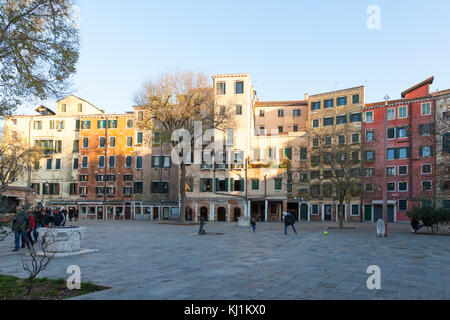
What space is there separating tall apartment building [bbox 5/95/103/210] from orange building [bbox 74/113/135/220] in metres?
2.14

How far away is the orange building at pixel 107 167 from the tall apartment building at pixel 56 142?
214 centimetres

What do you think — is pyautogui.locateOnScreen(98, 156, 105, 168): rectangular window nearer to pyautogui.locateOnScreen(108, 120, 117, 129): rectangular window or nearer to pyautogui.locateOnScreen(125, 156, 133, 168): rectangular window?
pyautogui.locateOnScreen(125, 156, 133, 168): rectangular window

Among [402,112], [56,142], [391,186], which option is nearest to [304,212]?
[391,186]

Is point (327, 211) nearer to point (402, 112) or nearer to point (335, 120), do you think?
point (335, 120)

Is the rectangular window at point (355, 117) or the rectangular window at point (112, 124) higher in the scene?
the rectangular window at point (355, 117)

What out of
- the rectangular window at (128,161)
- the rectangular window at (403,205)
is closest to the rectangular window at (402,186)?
the rectangular window at (403,205)

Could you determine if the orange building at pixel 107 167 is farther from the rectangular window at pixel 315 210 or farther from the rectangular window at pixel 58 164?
the rectangular window at pixel 315 210

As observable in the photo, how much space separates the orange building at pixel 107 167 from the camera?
5191cm

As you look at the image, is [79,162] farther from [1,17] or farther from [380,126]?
[1,17]

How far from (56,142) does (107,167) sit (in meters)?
9.25

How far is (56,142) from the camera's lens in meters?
55.0

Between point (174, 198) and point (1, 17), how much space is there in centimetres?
4106

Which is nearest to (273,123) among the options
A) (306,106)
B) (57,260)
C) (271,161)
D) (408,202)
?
(306,106)

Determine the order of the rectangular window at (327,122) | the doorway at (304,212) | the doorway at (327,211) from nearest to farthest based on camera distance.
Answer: the doorway at (327,211) < the rectangular window at (327,122) < the doorway at (304,212)
